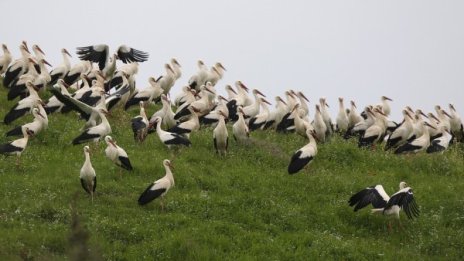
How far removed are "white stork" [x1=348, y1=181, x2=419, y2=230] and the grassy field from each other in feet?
1.69

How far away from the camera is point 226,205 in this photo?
59.8 ft

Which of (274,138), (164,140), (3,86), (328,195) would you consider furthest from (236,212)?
(3,86)

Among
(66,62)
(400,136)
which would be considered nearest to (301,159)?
(400,136)

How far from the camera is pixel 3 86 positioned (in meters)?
27.9

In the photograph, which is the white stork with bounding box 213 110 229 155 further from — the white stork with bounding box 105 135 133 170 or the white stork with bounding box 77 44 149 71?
the white stork with bounding box 77 44 149 71

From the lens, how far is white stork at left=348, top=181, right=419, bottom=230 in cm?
1750

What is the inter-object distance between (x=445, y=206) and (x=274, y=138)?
6.22 metres

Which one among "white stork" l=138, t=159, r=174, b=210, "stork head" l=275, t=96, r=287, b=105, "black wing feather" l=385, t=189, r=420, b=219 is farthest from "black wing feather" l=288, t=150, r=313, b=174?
"stork head" l=275, t=96, r=287, b=105

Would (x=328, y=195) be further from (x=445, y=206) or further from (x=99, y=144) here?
(x=99, y=144)

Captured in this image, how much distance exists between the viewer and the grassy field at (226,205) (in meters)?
16.1

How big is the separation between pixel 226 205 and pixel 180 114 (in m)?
6.55

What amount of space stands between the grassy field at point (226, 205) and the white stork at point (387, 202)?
51 centimetres

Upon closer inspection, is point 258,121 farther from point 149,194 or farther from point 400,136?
point 149,194

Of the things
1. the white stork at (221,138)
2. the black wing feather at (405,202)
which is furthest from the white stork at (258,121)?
the black wing feather at (405,202)
